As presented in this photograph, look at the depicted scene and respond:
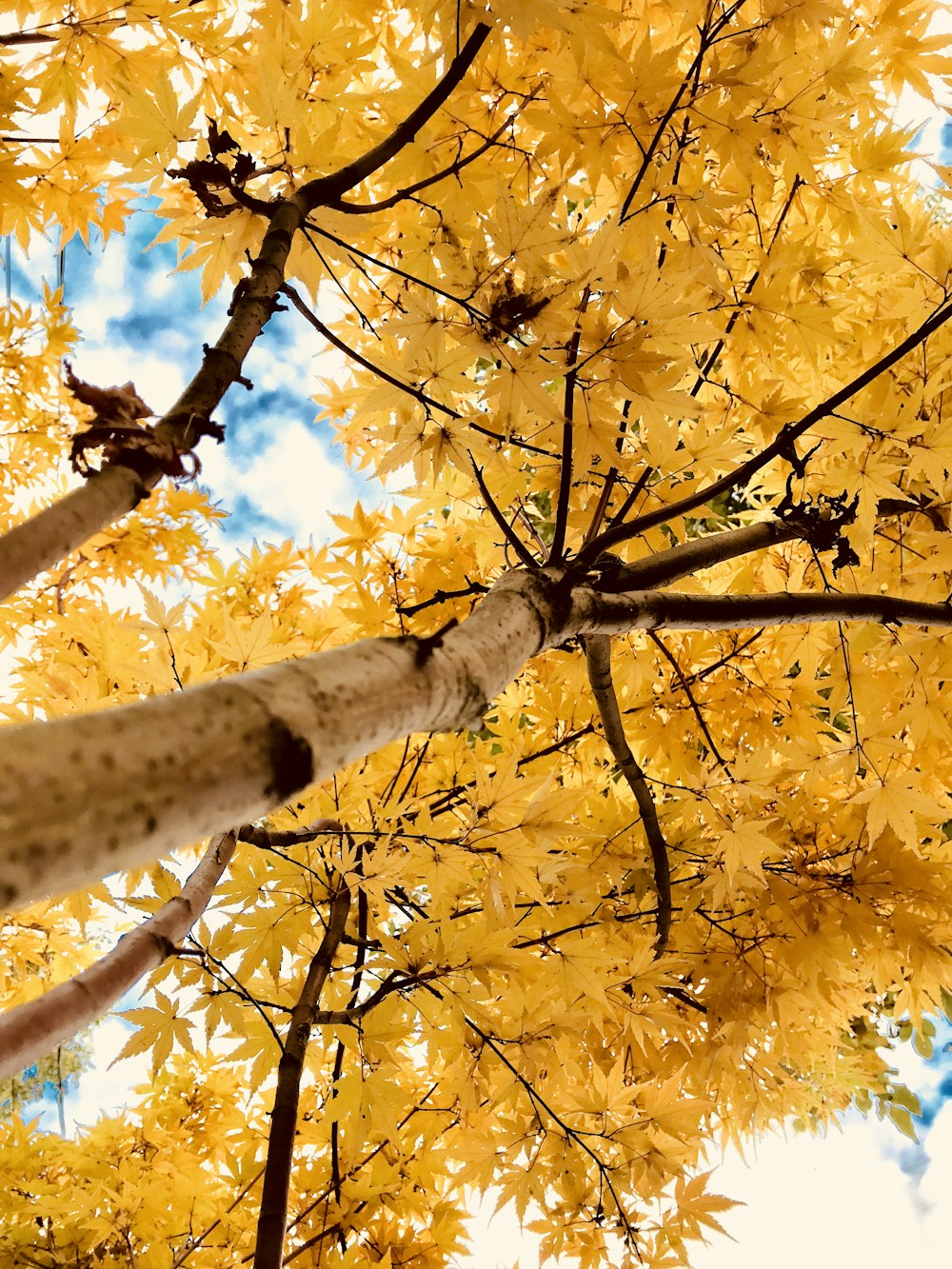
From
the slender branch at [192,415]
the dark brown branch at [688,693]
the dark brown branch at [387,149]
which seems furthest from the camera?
the dark brown branch at [688,693]

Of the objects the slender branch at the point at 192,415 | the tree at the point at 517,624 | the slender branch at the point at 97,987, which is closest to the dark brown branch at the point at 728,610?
the tree at the point at 517,624

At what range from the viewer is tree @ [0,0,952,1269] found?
3.02 feet

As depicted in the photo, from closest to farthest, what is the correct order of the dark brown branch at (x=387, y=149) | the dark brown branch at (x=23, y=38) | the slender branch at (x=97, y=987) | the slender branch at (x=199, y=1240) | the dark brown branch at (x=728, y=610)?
1. the slender branch at (x=97, y=987)
2. the dark brown branch at (x=387, y=149)
3. the dark brown branch at (x=728, y=610)
4. the dark brown branch at (x=23, y=38)
5. the slender branch at (x=199, y=1240)

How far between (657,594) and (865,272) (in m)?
1.19

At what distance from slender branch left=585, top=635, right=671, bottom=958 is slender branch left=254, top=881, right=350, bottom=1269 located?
65 centimetres

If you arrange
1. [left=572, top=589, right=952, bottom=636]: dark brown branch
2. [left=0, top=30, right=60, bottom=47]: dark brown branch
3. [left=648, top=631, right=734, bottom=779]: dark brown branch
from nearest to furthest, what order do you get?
[left=572, top=589, right=952, bottom=636]: dark brown branch → [left=0, top=30, right=60, bottom=47]: dark brown branch → [left=648, top=631, right=734, bottom=779]: dark brown branch

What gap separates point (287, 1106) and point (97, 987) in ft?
1.81

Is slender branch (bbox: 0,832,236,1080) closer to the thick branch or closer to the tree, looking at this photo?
the tree

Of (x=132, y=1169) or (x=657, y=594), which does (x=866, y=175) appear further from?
(x=132, y=1169)

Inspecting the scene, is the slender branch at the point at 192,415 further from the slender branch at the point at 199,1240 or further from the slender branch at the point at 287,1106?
the slender branch at the point at 199,1240

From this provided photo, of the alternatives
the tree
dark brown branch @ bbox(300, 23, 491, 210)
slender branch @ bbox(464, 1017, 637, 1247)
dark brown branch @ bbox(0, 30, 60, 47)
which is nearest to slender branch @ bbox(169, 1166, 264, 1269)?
the tree

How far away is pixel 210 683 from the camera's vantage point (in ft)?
1.42

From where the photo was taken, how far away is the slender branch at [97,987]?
0.77 m

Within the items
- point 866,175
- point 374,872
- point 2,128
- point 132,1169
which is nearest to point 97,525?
point 374,872
